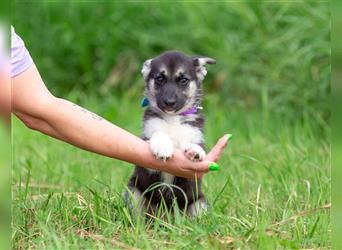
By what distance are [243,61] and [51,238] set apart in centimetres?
607

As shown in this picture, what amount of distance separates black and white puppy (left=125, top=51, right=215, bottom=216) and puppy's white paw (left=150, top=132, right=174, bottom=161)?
98 mm

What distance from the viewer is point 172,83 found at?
5004mm

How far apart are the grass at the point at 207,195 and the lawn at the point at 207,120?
0.04ft

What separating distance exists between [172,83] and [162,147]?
0.76m

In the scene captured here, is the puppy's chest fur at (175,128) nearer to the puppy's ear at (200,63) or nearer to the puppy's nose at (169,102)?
the puppy's nose at (169,102)

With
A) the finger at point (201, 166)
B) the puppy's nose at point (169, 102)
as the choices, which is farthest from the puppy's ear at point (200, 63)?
the finger at point (201, 166)

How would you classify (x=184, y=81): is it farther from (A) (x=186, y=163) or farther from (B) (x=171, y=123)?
(A) (x=186, y=163)

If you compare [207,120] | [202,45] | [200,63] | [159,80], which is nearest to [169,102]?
[159,80]

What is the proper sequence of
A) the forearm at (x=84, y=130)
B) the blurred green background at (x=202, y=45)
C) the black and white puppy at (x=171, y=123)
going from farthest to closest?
1. the blurred green background at (x=202, y=45)
2. the black and white puppy at (x=171, y=123)
3. the forearm at (x=84, y=130)

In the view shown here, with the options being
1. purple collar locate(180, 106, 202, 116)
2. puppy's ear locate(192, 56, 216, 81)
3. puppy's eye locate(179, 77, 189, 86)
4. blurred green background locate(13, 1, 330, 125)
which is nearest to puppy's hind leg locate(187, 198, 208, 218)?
purple collar locate(180, 106, 202, 116)

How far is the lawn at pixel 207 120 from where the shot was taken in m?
4.23

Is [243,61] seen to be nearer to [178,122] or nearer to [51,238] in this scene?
[178,122]

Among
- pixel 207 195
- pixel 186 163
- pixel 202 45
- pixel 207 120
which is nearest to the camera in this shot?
pixel 186 163

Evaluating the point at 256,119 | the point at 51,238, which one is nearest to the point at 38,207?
the point at 51,238
